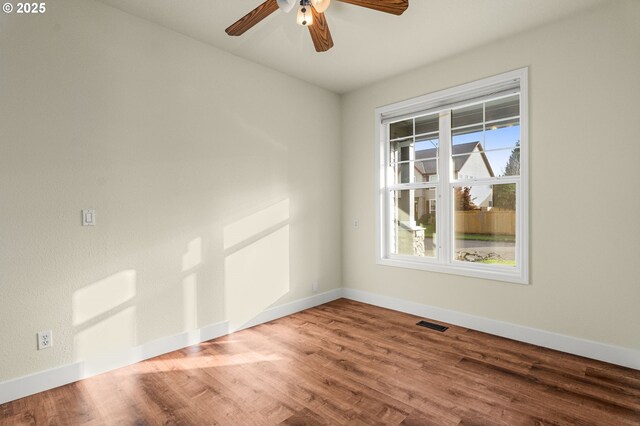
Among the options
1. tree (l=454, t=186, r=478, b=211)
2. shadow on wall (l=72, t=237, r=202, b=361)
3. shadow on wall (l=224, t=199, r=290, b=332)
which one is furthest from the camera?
tree (l=454, t=186, r=478, b=211)

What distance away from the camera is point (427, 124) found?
12.6 ft

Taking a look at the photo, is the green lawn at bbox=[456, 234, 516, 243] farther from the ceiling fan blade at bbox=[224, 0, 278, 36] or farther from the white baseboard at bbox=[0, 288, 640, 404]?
the ceiling fan blade at bbox=[224, 0, 278, 36]

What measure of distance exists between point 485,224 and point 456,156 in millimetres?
789

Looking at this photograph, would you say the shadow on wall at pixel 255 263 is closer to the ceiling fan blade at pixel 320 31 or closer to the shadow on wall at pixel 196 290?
the shadow on wall at pixel 196 290

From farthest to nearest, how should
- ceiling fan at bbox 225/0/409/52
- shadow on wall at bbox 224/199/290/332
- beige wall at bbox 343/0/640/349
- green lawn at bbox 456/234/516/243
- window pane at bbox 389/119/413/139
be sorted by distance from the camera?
window pane at bbox 389/119/413/139
shadow on wall at bbox 224/199/290/332
green lawn at bbox 456/234/516/243
beige wall at bbox 343/0/640/349
ceiling fan at bbox 225/0/409/52

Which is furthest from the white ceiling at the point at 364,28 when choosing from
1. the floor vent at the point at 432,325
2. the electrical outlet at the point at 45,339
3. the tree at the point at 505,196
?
the floor vent at the point at 432,325

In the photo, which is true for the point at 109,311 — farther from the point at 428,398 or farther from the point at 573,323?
the point at 573,323

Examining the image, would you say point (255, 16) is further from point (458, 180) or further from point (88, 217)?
point (458, 180)

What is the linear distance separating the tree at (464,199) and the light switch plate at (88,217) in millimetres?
3392

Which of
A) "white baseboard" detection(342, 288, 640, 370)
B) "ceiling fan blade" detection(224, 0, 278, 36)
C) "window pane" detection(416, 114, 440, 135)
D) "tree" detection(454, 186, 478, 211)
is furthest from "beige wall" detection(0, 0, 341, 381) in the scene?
"tree" detection(454, 186, 478, 211)

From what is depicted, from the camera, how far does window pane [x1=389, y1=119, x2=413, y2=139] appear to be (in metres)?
4.03

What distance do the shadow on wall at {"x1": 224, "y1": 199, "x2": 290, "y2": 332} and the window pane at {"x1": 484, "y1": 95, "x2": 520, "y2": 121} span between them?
2.36 meters

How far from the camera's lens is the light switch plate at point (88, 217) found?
2457mm

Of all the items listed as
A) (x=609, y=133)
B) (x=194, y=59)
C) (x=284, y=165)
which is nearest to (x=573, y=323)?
(x=609, y=133)
